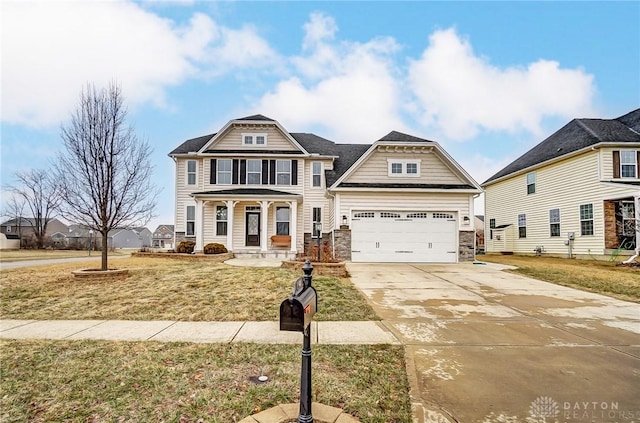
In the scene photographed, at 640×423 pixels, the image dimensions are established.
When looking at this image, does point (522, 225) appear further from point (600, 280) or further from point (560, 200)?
point (600, 280)

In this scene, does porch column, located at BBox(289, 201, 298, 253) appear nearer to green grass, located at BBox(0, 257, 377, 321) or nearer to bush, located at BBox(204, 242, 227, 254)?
bush, located at BBox(204, 242, 227, 254)

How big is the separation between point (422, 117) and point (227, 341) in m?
17.9

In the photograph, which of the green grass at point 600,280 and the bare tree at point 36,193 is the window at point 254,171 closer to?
the green grass at point 600,280

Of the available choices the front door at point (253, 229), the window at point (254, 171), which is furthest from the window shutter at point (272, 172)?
the front door at point (253, 229)

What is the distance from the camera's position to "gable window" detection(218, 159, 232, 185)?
1844cm

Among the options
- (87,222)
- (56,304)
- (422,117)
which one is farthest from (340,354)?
(422,117)

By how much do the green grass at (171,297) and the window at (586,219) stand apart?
14053 millimetres

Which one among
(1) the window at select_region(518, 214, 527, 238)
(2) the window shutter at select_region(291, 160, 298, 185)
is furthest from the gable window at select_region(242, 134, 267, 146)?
(1) the window at select_region(518, 214, 527, 238)

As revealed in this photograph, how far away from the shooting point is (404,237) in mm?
14531

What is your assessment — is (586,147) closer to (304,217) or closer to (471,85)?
(471,85)

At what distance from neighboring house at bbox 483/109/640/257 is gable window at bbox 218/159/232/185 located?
1757 centimetres

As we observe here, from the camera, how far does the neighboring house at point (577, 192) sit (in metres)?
15.0

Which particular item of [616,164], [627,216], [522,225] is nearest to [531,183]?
[522,225]

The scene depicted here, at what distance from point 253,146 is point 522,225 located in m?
17.2
